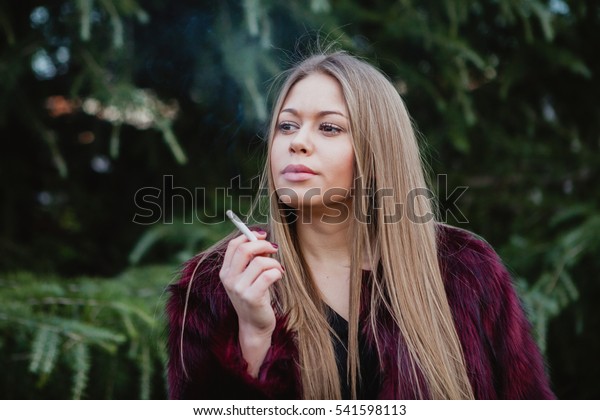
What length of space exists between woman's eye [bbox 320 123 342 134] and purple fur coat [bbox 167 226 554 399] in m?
0.36

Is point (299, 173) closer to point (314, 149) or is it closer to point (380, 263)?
point (314, 149)

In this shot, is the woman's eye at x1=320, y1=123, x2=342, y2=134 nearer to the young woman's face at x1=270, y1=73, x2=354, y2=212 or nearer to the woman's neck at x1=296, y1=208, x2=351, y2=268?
the young woman's face at x1=270, y1=73, x2=354, y2=212

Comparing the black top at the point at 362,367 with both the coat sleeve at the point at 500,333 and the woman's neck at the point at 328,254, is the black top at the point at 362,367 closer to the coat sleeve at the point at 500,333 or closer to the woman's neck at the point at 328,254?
the woman's neck at the point at 328,254

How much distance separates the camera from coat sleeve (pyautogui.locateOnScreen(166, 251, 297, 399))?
4.13 ft

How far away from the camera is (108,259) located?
120 inches

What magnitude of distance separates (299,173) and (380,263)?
313 mm

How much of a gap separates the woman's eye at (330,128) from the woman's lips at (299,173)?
0.10 metres

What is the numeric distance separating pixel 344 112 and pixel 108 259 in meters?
2.02

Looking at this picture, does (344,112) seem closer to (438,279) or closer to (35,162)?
(438,279)

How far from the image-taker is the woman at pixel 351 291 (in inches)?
52.1

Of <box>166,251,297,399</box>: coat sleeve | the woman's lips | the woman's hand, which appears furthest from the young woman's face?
<box>166,251,297,399</box>: coat sleeve

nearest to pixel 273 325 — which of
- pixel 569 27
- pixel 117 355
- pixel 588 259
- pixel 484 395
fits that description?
pixel 484 395

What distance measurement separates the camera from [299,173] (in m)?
1.32

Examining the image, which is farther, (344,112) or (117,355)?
(117,355)
